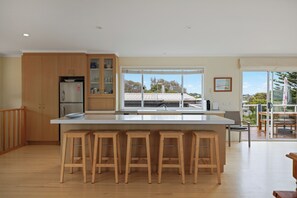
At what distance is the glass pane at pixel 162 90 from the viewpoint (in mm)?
6602

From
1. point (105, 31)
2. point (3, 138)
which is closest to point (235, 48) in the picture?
point (105, 31)

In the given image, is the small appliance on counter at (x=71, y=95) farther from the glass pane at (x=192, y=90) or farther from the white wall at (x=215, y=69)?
the glass pane at (x=192, y=90)

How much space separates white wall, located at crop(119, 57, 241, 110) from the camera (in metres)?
6.36

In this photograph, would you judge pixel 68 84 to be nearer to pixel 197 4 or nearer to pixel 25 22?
pixel 25 22

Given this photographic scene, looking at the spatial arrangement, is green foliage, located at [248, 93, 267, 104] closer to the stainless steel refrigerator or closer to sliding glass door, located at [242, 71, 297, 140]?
sliding glass door, located at [242, 71, 297, 140]

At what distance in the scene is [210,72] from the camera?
6.39 metres

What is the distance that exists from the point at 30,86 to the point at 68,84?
0.94 metres

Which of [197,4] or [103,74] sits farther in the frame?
[103,74]

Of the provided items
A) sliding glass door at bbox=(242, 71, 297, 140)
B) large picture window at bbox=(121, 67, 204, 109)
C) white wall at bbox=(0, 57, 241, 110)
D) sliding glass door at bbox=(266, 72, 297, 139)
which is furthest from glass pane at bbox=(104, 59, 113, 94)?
sliding glass door at bbox=(266, 72, 297, 139)

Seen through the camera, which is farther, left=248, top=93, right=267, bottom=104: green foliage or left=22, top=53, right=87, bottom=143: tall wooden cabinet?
left=248, top=93, right=267, bottom=104: green foliage

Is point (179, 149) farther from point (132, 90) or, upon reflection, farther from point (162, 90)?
point (132, 90)

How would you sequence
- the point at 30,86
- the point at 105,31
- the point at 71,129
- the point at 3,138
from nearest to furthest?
the point at 71,129 < the point at 105,31 < the point at 3,138 < the point at 30,86

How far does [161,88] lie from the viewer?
6.63 metres

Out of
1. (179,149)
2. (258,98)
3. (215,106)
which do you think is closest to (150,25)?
(179,149)
